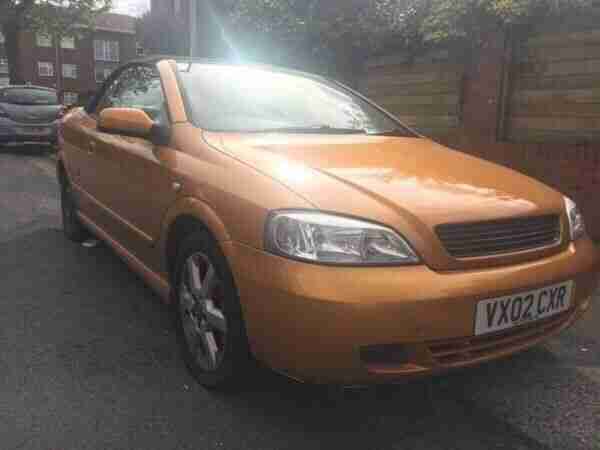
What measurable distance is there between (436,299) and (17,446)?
162cm

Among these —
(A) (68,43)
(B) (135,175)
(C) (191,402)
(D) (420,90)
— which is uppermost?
(A) (68,43)

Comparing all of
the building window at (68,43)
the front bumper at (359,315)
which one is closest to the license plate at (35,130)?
the front bumper at (359,315)

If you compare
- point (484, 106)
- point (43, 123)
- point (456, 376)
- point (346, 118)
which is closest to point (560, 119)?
point (484, 106)

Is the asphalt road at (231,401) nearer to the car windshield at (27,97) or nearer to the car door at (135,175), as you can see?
the car door at (135,175)

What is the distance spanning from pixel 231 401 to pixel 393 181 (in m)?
1.17

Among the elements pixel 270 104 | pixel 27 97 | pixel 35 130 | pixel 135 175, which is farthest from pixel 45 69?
pixel 270 104

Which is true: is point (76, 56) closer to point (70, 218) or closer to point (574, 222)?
point (70, 218)

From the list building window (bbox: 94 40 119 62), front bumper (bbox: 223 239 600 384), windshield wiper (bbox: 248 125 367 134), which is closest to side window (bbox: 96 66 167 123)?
windshield wiper (bbox: 248 125 367 134)

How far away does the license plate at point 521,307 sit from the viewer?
207cm

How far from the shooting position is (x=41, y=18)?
80.9 ft

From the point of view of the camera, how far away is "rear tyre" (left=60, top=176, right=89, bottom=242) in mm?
4785

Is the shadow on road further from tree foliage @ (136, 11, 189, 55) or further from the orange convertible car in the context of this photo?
tree foliage @ (136, 11, 189, 55)

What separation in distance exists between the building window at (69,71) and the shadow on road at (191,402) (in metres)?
56.2

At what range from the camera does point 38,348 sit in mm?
2861
